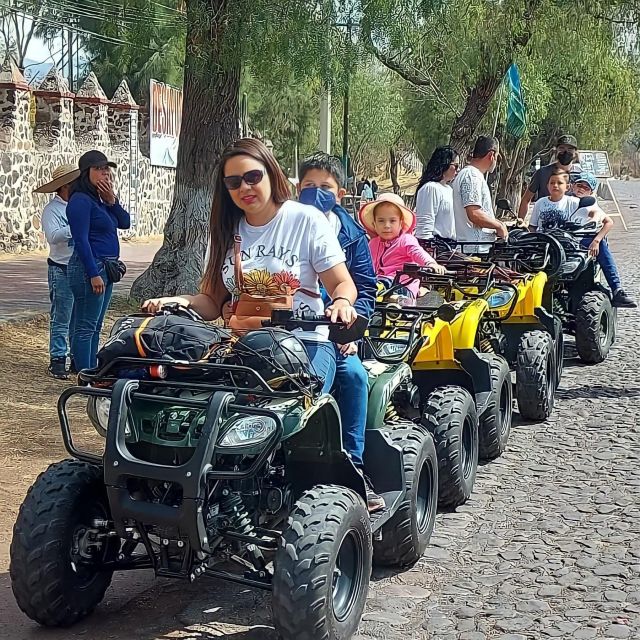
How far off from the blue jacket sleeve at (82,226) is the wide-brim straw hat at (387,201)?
7.70 ft

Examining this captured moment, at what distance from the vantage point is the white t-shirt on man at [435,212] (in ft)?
27.5

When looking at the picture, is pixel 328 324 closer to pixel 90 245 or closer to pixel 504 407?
pixel 504 407

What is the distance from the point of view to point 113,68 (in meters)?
42.2

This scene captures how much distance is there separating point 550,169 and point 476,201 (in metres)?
2.89

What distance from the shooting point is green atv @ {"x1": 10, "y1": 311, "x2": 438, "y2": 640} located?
3611 millimetres

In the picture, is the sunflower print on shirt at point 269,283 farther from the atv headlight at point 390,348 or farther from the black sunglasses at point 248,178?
the atv headlight at point 390,348

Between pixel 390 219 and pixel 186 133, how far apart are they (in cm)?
573

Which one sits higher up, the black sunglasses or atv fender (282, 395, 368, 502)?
the black sunglasses

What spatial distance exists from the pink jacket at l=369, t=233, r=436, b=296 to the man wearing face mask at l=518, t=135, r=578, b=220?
402 centimetres

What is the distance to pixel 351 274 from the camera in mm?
5113

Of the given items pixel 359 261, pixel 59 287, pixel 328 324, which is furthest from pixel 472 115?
pixel 328 324

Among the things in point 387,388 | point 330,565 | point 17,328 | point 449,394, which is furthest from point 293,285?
point 17,328

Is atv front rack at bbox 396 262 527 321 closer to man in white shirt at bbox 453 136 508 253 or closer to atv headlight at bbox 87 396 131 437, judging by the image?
man in white shirt at bbox 453 136 508 253

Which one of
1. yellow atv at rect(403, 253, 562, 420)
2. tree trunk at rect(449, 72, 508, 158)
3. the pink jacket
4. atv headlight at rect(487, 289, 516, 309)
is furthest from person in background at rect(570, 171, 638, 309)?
tree trunk at rect(449, 72, 508, 158)
